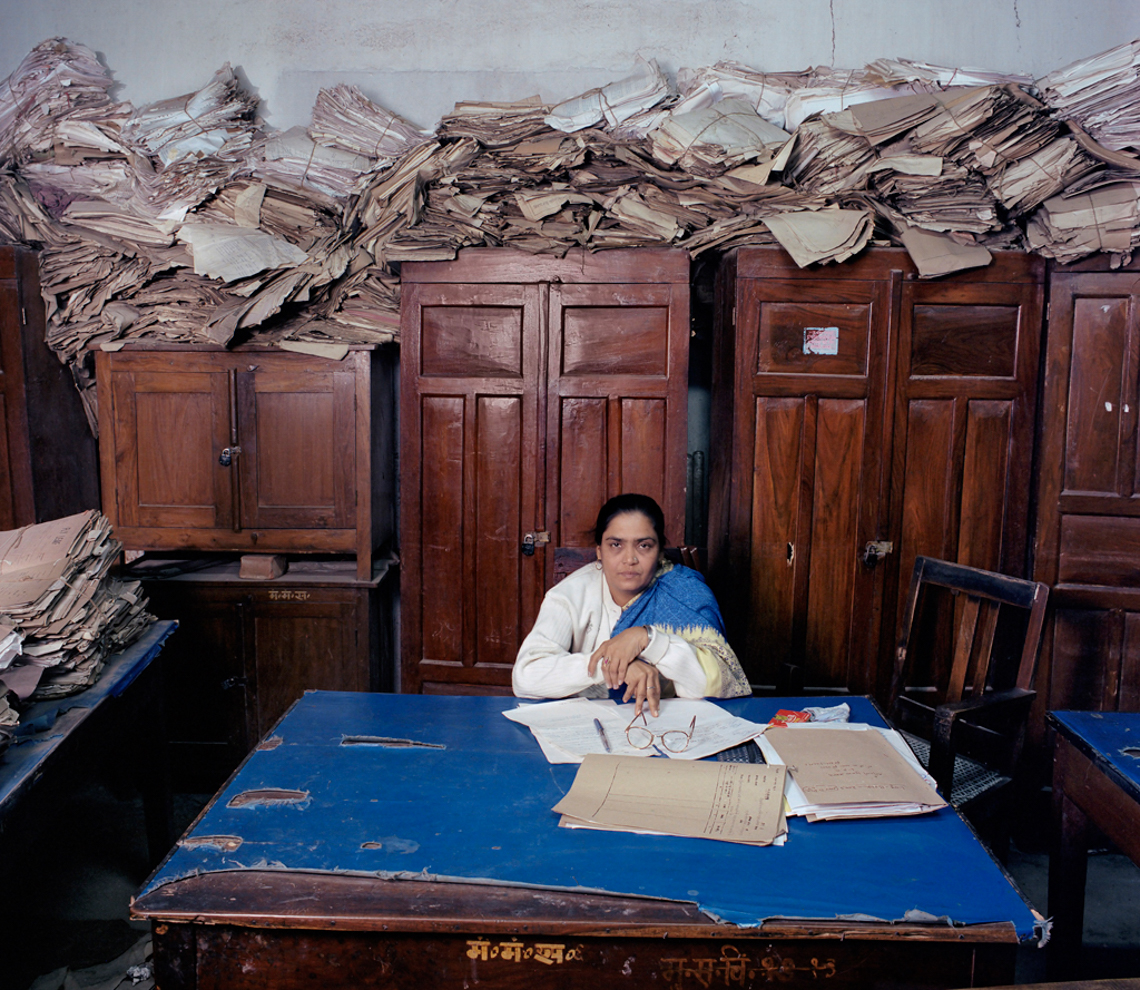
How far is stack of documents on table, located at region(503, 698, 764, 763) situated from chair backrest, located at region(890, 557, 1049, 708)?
960 mm

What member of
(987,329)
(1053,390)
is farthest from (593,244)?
(1053,390)

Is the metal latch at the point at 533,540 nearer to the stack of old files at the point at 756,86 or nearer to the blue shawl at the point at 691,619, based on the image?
the blue shawl at the point at 691,619

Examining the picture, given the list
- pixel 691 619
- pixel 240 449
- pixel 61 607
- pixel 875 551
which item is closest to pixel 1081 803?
pixel 691 619

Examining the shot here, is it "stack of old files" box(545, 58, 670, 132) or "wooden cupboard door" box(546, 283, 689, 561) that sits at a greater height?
"stack of old files" box(545, 58, 670, 132)

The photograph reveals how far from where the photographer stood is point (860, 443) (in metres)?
3.01

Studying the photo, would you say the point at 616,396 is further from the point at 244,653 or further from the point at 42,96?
the point at 42,96

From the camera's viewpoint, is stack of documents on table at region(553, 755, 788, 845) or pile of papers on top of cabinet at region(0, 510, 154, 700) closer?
stack of documents on table at region(553, 755, 788, 845)

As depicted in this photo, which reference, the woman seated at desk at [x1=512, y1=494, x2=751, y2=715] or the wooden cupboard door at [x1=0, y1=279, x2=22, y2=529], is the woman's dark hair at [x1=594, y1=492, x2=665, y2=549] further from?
the wooden cupboard door at [x1=0, y1=279, x2=22, y2=529]

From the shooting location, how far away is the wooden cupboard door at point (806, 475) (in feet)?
9.76

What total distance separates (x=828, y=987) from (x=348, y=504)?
2580mm

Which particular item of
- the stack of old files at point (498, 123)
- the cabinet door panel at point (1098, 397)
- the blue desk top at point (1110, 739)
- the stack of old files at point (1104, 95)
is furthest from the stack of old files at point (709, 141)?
the blue desk top at point (1110, 739)

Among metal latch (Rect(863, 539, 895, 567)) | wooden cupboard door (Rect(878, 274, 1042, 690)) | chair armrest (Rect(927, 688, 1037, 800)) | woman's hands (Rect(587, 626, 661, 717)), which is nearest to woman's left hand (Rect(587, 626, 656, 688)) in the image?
woman's hands (Rect(587, 626, 661, 717))

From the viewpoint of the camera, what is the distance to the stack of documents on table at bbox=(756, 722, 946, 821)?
1445mm

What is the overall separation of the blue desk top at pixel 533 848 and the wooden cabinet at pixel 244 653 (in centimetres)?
167
